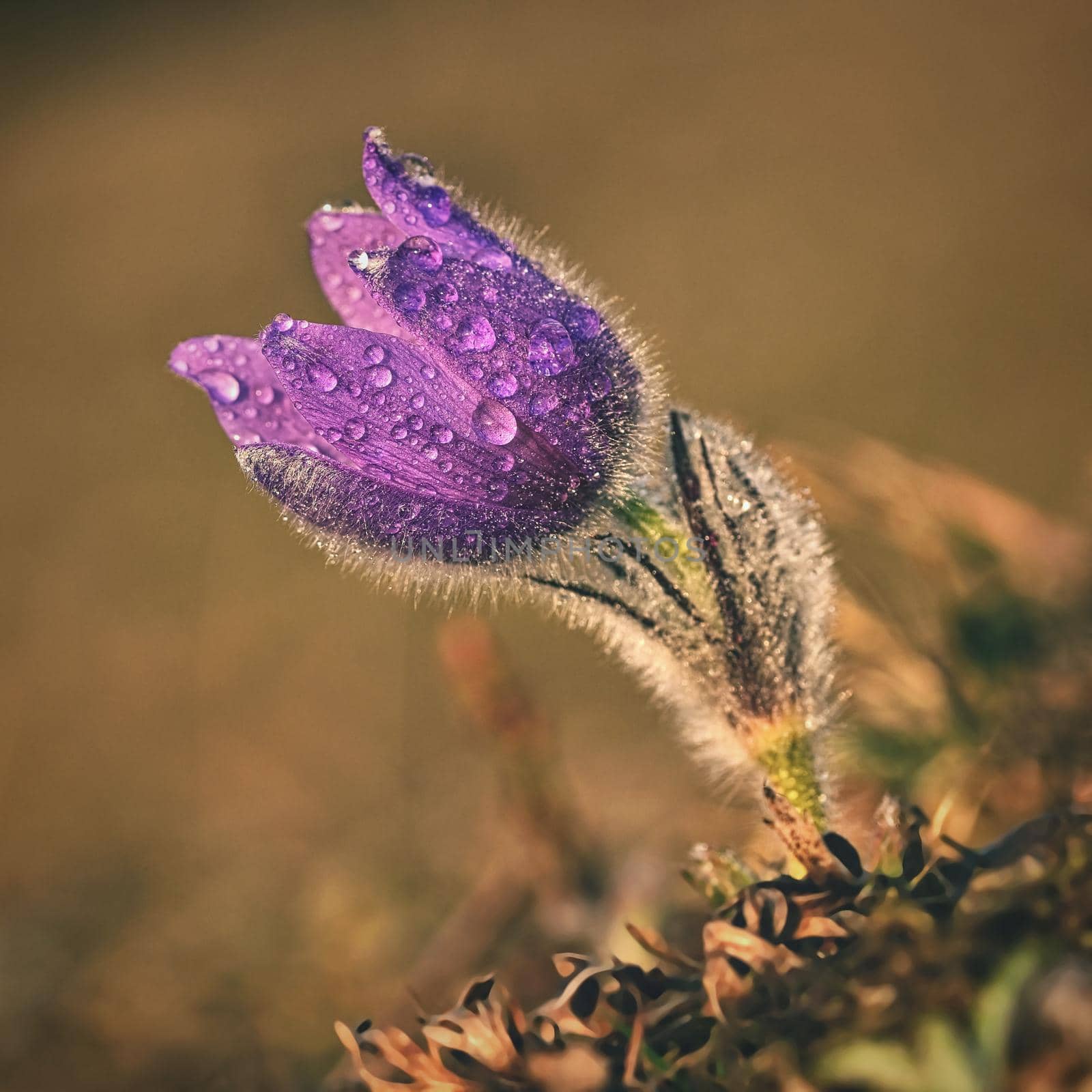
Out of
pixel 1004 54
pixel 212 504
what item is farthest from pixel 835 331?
pixel 212 504

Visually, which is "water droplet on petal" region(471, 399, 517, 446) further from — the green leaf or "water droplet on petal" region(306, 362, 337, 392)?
the green leaf

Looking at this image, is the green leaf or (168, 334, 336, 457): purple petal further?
(168, 334, 336, 457): purple petal

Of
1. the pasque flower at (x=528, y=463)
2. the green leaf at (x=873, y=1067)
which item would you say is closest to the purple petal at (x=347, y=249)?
the pasque flower at (x=528, y=463)

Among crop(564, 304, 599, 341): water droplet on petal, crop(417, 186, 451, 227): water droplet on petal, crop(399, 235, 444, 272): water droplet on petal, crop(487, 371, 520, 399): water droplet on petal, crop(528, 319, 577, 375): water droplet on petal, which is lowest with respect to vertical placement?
crop(487, 371, 520, 399): water droplet on petal

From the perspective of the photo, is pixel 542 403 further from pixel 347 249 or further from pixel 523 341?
pixel 347 249

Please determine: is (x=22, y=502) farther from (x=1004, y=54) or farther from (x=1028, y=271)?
(x=1004, y=54)

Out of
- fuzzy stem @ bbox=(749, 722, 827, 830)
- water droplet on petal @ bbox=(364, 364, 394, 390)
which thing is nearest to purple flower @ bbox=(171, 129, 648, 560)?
water droplet on petal @ bbox=(364, 364, 394, 390)

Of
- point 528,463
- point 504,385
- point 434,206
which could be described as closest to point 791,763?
point 528,463
